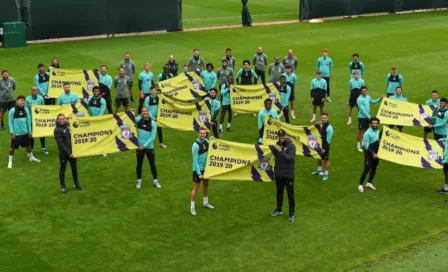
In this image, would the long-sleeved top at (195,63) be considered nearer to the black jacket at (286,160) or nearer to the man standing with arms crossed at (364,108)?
the man standing with arms crossed at (364,108)

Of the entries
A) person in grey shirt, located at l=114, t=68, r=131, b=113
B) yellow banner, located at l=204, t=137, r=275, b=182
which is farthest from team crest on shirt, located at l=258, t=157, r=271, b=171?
person in grey shirt, located at l=114, t=68, r=131, b=113

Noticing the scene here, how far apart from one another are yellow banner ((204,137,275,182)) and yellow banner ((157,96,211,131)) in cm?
416

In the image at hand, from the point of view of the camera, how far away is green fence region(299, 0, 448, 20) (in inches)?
1810

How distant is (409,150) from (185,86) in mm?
9166

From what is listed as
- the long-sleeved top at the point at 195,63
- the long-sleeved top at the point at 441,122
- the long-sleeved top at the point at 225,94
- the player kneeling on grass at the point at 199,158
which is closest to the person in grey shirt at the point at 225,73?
the long-sleeved top at the point at 225,94

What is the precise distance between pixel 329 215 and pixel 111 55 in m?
20.9

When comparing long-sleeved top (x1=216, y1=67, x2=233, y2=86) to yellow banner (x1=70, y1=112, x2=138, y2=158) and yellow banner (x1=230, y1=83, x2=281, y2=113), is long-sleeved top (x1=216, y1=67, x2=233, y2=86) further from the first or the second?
yellow banner (x1=70, y1=112, x2=138, y2=158)

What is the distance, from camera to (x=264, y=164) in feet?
50.6

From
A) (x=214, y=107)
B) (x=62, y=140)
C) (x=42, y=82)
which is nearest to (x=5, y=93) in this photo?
(x=42, y=82)

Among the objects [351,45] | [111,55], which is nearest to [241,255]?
[111,55]

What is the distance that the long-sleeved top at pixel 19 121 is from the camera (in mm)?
18014

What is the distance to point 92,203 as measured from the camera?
52.1ft

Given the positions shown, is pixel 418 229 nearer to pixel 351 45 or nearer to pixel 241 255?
pixel 241 255

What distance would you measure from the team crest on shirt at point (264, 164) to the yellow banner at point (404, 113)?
6.06 m
